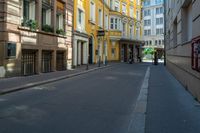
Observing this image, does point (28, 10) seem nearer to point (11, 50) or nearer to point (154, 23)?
point (11, 50)

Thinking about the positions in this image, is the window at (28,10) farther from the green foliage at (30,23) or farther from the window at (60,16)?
the window at (60,16)

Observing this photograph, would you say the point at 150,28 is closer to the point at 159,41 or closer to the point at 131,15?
the point at 159,41

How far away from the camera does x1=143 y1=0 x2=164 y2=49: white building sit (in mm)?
86750

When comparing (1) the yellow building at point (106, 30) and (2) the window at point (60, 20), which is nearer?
Answer: (2) the window at point (60, 20)

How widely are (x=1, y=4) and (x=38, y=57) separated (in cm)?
448

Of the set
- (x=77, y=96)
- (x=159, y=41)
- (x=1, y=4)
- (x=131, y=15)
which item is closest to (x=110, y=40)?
(x=131, y=15)

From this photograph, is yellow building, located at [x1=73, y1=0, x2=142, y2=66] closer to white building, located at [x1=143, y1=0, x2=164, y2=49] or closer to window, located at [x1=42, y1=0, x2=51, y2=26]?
window, located at [x1=42, y1=0, x2=51, y2=26]

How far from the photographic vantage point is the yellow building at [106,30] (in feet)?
92.0

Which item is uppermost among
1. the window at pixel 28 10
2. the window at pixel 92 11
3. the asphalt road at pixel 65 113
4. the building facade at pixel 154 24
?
the building facade at pixel 154 24

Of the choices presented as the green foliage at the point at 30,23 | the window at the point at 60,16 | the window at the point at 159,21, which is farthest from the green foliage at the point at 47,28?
the window at the point at 159,21

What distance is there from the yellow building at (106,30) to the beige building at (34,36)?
10.7 feet

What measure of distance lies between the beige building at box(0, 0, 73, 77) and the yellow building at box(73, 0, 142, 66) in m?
3.25

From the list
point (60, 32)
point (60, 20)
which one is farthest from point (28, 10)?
point (60, 20)

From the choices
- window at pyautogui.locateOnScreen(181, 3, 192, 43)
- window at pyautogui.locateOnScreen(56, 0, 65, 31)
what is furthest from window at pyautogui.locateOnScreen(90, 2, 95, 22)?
window at pyautogui.locateOnScreen(181, 3, 192, 43)
